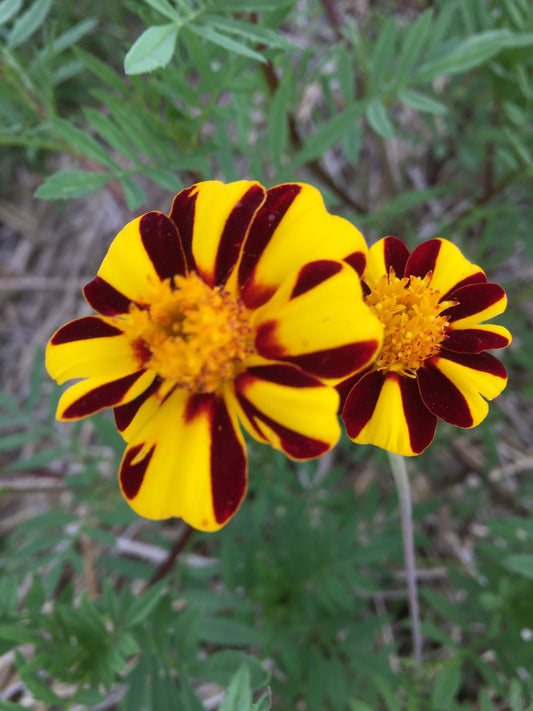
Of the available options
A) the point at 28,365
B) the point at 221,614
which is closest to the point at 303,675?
the point at 221,614

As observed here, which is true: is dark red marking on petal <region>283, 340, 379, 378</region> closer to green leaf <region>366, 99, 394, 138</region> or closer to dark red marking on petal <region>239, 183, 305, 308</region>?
dark red marking on petal <region>239, 183, 305, 308</region>

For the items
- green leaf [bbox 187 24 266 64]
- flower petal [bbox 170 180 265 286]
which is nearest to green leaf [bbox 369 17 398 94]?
green leaf [bbox 187 24 266 64]

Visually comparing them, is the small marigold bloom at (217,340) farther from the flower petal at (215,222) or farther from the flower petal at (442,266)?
the flower petal at (442,266)

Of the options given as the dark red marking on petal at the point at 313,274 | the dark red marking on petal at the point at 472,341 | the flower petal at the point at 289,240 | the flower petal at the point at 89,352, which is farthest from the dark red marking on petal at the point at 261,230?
the dark red marking on petal at the point at 472,341

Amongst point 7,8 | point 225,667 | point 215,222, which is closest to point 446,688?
point 225,667

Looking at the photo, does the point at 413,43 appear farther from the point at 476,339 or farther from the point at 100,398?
the point at 100,398
